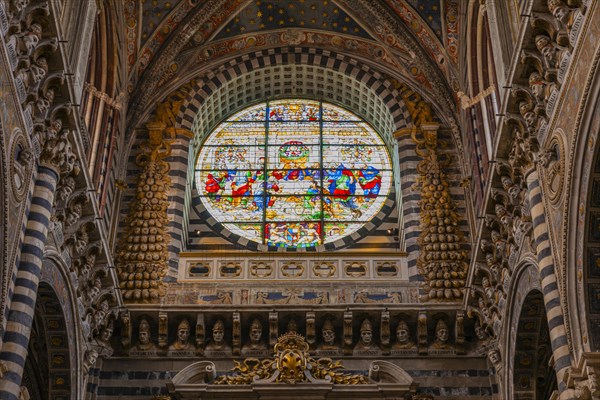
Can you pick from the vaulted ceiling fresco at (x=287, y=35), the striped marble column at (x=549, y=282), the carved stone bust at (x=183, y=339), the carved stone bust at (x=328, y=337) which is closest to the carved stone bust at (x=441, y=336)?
the carved stone bust at (x=328, y=337)

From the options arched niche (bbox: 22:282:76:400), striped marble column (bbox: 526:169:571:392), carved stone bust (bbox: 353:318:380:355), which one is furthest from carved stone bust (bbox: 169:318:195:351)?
striped marble column (bbox: 526:169:571:392)

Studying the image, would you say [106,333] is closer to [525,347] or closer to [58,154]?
[58,154]

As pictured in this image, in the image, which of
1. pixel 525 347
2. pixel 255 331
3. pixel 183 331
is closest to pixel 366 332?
pixel 255 331

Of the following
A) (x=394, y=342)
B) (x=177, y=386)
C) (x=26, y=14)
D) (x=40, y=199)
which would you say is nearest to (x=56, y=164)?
(x=40, y=199)

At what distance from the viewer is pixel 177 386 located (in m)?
17.5

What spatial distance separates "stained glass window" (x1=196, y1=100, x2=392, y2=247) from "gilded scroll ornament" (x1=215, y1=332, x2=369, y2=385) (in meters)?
3.17

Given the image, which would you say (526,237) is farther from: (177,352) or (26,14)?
(26,14)

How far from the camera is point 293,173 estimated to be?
861 inches

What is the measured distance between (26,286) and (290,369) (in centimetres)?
556

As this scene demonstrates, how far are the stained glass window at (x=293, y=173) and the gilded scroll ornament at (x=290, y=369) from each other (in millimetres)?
3172

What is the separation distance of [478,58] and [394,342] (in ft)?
18.7

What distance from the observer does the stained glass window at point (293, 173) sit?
21.0 meters

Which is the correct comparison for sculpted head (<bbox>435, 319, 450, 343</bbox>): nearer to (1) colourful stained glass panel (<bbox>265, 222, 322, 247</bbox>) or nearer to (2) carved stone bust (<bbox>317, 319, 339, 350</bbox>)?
(2) carved stone bust (<bbox>317, 319, 339, 350</bbox>)

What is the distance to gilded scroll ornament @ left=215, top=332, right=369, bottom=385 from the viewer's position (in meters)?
17.6
